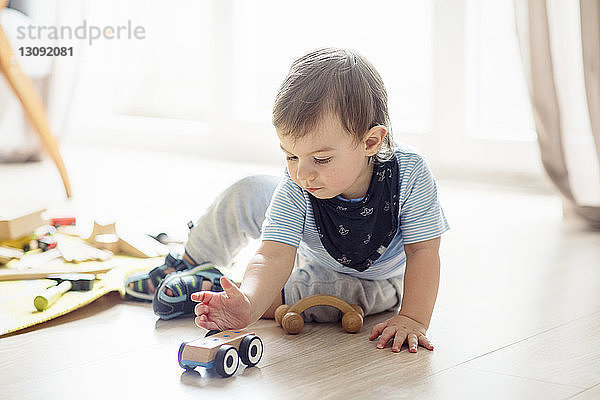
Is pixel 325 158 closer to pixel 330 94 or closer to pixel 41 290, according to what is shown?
pixel 330 94

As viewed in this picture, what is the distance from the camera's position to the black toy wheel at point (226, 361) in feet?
3.08

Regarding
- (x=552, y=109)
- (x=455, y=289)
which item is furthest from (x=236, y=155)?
(x=455, y=289)

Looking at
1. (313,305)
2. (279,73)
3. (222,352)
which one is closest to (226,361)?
(222,352)

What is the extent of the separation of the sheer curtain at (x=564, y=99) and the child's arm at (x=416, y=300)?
3.16 feet

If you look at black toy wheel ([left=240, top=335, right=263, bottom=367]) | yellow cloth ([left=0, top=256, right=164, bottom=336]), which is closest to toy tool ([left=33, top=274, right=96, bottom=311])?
yellow cloth ([left=0, top=256, right=164, bottom=336])

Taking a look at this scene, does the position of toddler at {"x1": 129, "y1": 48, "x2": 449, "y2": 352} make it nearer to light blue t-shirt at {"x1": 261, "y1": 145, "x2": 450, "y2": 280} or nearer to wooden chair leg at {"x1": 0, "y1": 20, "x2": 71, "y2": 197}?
light blue t-shirt at {"x1": 261, "y1": 145, "x2": 450, "y2": 280}

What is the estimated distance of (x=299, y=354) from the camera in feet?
3.44

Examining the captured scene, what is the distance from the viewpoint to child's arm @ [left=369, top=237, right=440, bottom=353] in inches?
42.3

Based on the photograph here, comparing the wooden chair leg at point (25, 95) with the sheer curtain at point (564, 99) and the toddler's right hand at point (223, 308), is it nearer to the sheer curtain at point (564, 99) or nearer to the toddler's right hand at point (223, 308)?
the sheer curtain at point (564, 99)

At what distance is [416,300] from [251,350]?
258 millimetres

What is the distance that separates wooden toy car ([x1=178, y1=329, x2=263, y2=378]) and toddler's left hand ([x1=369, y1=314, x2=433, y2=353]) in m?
0.18

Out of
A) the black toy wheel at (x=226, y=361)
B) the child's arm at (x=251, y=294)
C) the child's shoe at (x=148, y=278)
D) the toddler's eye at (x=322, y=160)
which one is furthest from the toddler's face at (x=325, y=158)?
the child's shoe at (x=148, y=278)

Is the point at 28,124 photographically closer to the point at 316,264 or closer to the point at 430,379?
the point at 316,264

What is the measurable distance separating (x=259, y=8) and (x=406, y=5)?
69 centimetres
